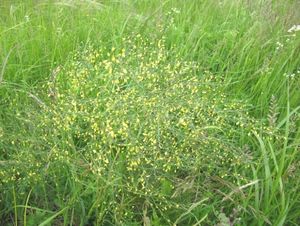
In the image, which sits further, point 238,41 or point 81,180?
point 238,41

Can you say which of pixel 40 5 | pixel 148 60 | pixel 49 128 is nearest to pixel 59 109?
pixel 49 128

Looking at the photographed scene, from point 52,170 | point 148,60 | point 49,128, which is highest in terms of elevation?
point 148,60

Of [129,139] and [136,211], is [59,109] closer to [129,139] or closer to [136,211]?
[129,139]

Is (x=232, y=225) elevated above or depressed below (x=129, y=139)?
below

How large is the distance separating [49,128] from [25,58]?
2.51 feet

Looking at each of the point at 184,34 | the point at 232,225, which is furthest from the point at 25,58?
the point at 232,225

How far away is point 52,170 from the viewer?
71.7 inches

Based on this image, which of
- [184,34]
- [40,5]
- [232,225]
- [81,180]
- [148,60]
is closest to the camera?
[232,225]

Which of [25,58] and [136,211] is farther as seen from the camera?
[25,58]

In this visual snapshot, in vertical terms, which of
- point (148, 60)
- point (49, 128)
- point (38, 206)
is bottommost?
point (38, 206)

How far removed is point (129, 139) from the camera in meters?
1.73

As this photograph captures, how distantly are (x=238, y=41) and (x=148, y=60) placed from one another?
29.0 inches

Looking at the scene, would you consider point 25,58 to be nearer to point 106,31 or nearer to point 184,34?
point 106,31

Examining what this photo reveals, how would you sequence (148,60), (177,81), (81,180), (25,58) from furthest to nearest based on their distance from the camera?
1. (25,58)
2. (148,60)
3. (177,81)
4. (81,180)
